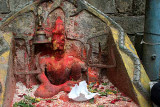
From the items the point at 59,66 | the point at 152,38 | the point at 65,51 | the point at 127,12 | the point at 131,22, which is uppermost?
the point at 127,12

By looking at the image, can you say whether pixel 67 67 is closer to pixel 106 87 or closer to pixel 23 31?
pixel 106 87

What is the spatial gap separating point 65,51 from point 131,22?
5.48 feet

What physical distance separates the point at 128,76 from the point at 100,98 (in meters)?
0.30

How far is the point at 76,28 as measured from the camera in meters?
2.07

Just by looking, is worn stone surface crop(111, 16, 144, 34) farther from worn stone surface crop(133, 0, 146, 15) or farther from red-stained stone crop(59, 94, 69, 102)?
red-stained stone crop(59, 94, 69, 102)

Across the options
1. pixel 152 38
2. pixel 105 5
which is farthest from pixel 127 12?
pixel 152 38

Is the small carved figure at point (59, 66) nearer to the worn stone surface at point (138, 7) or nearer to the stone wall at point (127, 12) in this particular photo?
the stone wall at point (127, 12)

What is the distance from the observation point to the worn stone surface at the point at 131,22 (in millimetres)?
3312

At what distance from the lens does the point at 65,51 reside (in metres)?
2.06

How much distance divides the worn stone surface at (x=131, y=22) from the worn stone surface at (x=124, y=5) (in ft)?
0.37

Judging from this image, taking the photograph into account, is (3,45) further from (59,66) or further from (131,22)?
(131,22)

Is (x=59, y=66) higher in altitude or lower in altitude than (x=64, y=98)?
higher

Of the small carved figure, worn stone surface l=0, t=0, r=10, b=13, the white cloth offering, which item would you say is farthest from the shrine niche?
worn stone surface l=0, t=0, r=10, b=13

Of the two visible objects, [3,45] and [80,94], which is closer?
[80,94]
